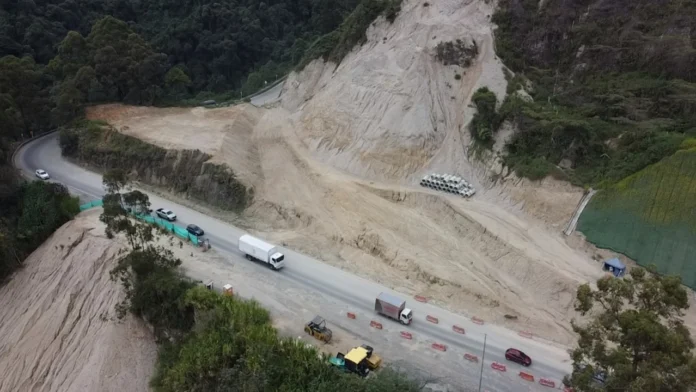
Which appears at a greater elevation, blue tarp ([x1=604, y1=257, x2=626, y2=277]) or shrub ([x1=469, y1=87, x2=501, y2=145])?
shrub ([x1=469, y1=87, x2=501, y2=145])

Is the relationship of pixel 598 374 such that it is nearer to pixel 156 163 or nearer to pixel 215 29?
pixel 156 163

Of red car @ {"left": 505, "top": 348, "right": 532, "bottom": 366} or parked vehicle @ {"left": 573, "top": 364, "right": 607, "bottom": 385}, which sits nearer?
parked vehicle @ {"left": 573, "top": 364, "right": 607, "bottom": 385}

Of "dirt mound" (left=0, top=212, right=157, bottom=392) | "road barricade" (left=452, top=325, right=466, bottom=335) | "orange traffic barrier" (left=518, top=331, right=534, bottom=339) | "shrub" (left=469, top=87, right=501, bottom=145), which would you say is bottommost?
"dirt mound" (left=0, top=212, right=157, bottom=392)

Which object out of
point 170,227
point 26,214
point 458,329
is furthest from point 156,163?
point 458,329

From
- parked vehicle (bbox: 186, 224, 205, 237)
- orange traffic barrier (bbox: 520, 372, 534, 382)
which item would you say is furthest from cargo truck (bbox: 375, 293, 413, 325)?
parked vehicle (bbox: 186, 224, 205, 237)

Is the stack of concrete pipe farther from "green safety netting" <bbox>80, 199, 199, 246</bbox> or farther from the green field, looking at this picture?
"green safety netting" <bbox>80, 199, 199, 246</bbox>

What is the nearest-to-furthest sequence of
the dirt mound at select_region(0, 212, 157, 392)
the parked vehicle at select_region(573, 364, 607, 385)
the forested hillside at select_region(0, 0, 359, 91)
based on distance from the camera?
the parked vehicle at select_region(573, 364, 607, 385), the dirt mound at select_region(0, 212, 157, 392), the forested hillside at select_region(0, 0, 359, 91)
